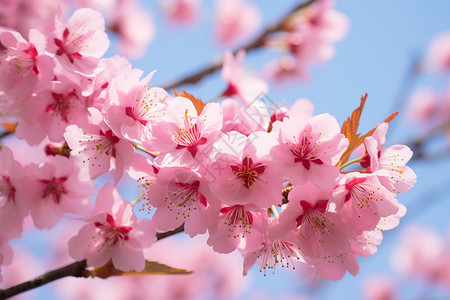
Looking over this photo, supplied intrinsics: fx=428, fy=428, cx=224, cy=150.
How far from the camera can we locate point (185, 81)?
2.66 metres

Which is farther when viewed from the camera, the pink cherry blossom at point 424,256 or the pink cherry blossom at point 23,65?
the pink cherry blossom at point 424,256

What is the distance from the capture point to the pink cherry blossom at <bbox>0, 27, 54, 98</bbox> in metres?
1.40

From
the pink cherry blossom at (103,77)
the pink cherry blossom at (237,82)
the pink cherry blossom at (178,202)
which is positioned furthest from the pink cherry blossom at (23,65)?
the pink cherry blossom at (237,82)

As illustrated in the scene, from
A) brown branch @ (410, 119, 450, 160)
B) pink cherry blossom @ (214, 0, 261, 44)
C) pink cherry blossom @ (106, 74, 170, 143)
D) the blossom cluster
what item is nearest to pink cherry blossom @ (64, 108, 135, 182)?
the blossom cluster

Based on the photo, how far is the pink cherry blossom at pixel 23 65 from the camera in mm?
1404

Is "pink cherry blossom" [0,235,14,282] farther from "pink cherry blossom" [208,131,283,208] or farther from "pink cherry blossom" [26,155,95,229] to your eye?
"pink cherry blossom" [208,131,283,208]

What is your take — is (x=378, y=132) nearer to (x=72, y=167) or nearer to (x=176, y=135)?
(x=176, y=135)

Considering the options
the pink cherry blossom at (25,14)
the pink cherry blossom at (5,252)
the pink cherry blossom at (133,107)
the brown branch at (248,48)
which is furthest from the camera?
the pink cherry blossom at (25,14)

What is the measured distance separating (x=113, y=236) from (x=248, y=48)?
78.2 inches

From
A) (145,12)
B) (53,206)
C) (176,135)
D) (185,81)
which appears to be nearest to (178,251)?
(145,12)

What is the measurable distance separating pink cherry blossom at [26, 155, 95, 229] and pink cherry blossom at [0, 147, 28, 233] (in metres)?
0.04

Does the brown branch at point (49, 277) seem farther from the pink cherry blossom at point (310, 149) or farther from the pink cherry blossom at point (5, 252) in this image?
the pink cherry blossom at point (310, 149)

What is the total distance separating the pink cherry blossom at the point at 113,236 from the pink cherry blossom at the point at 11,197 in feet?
0.70

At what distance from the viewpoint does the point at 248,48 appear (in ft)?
10.1
